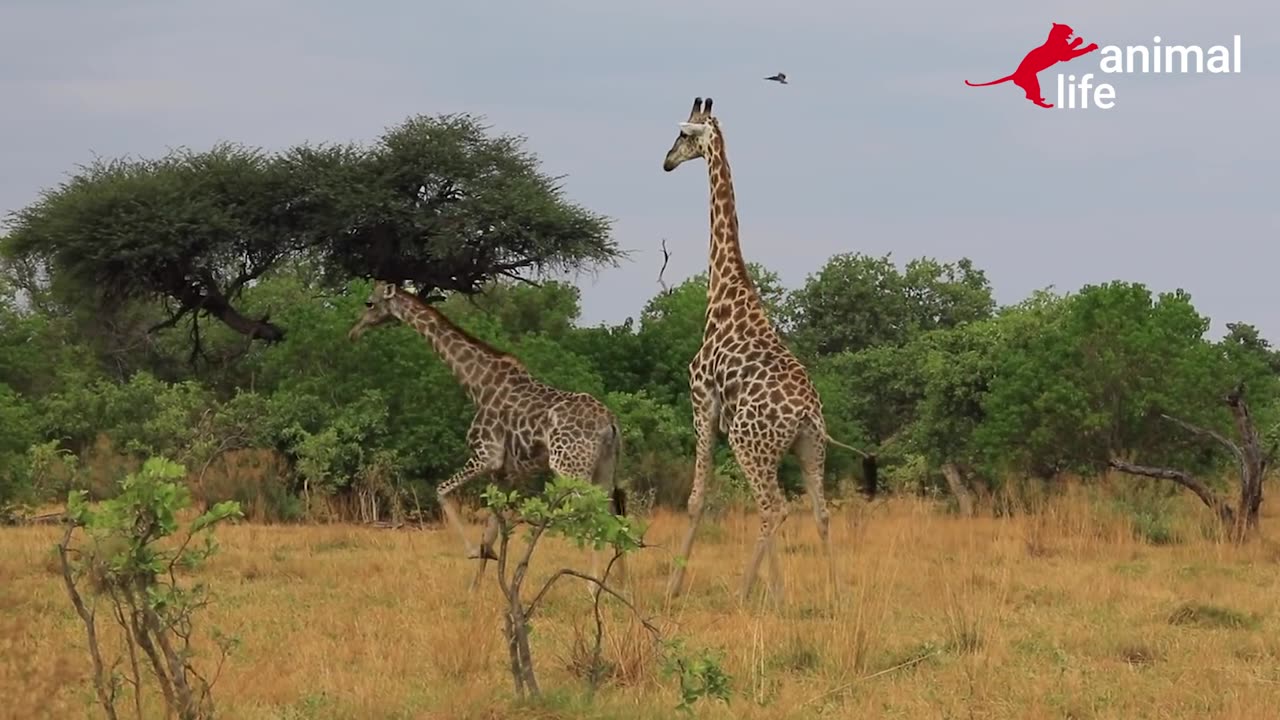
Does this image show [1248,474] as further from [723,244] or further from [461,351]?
[461,351]

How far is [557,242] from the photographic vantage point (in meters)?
25.5

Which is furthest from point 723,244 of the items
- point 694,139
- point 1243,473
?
point 1243,473

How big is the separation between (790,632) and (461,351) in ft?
15.7

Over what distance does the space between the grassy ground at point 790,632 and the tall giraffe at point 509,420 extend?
63cm

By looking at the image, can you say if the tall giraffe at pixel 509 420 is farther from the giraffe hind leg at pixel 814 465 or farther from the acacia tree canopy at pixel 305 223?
the acacia tree canopy at pixel 305 223

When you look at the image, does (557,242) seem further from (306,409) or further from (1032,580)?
(1032,580)

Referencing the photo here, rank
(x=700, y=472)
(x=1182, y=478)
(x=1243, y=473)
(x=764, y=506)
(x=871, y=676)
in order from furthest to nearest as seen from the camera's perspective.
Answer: (x=1182, y=478) → (x=1243, y=473) → (x=700, y=472) → (x=764, y=506) → (x=871, y=676)

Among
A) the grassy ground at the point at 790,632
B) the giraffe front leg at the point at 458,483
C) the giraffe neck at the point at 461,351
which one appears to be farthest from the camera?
the giraffe neck at the point at 461,351

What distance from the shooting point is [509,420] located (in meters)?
11.4

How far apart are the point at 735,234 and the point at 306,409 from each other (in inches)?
266

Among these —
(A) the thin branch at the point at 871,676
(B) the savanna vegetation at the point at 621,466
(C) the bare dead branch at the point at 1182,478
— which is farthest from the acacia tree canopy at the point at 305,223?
(A) the thin branch at the point at 871,676

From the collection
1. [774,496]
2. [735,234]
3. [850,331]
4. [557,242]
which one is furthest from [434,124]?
[774,496]

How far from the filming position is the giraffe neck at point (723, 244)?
1109 centimetres

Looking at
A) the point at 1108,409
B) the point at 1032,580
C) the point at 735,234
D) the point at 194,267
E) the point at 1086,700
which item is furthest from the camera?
the point at 194,267
